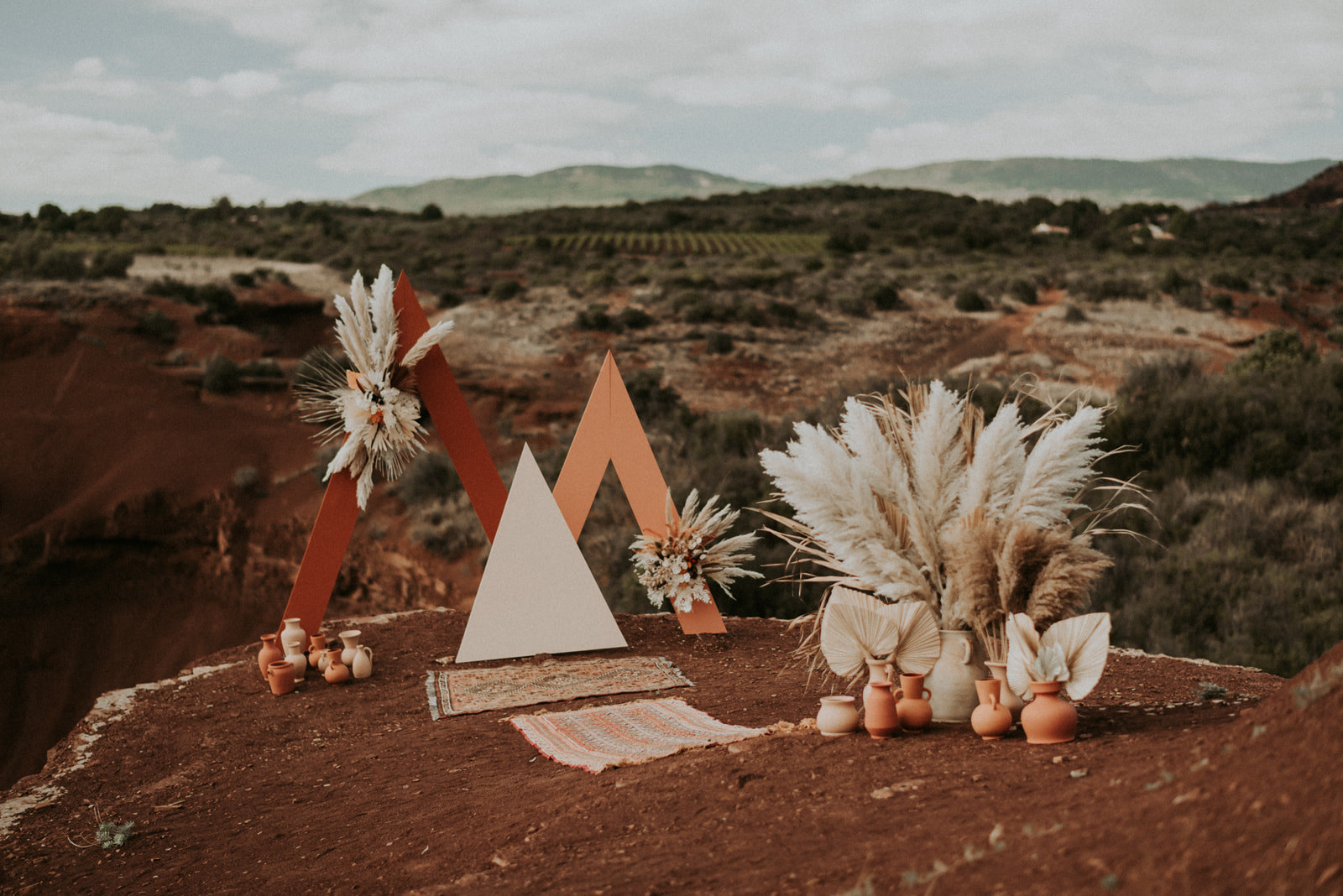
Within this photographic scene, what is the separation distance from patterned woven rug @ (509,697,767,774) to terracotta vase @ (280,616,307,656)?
203 centimetres

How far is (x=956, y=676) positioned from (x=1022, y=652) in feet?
1.28

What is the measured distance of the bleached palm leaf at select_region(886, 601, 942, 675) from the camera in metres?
3.24

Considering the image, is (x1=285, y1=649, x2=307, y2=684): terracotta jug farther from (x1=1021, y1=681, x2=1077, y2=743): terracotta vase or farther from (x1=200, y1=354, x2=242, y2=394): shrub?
(x1=200, y1=354, x2=242, y2=394): shrub

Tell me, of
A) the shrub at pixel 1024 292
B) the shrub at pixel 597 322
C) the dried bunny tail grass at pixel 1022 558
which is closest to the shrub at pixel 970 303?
the shrub at pixel 1024 292

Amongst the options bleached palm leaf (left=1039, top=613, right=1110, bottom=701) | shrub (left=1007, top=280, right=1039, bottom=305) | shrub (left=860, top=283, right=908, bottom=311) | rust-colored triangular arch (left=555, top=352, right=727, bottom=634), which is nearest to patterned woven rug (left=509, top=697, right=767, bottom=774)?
bleached palm leaf (left=1039, top=613, right=1110, bottom=701)

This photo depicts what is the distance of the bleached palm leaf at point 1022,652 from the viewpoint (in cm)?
298

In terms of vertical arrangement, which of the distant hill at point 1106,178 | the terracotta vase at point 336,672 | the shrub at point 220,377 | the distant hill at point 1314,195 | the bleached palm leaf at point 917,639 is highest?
the distant hill at point 1106,178

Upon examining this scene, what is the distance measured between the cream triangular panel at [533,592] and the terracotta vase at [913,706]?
140 inches

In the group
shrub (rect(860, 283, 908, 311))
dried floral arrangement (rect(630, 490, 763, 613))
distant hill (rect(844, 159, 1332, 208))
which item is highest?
→ distant hill (rect(844, 159, 1332, 208))

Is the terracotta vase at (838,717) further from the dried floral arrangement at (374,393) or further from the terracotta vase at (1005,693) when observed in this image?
the dried floral arrangement at (374,393)

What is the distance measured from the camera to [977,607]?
3193 millimetres

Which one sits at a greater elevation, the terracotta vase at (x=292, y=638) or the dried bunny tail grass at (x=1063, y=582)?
the dried bunny tail grass at (x=1063, y=582)

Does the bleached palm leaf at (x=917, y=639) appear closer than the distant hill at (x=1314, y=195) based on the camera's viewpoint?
Yes

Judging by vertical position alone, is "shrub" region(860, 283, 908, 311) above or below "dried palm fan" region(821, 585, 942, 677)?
above
